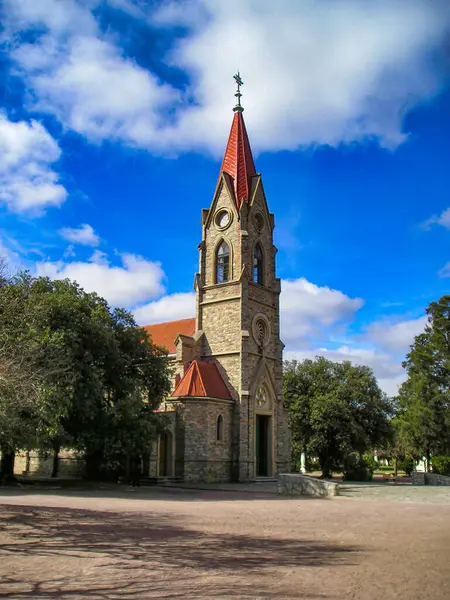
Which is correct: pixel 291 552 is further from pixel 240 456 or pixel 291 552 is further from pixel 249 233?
pixel 249 233

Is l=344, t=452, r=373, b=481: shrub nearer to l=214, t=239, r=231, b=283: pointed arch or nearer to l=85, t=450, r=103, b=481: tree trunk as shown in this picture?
l=214, t=239, r=231, b=283: pointed arch

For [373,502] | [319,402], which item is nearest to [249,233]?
[319,402]

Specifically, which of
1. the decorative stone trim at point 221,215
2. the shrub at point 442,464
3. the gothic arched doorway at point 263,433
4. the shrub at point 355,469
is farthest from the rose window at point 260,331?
the shrub at point 442,464

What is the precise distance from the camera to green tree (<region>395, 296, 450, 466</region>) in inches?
1720

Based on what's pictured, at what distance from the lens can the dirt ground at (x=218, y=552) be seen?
7.45 meters

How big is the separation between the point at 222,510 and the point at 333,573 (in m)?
9.77

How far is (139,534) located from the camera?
39.2 ft

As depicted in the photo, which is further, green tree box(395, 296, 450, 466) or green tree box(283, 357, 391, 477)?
green tree box(395, 296, 450, 466)

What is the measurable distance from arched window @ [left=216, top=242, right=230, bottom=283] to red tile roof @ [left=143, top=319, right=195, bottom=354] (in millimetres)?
5051

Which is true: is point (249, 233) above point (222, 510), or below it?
above

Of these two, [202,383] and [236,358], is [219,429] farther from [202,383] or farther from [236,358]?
[236,358]

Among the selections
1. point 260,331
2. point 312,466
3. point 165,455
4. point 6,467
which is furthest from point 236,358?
point 312,466

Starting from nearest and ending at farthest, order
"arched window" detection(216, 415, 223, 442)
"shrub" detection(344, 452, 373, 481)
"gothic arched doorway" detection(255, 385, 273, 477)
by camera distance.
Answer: "arched window" detection(216, 415, 223, 442) < "gothic arched doorway" detection(255, 385, 273, 477) < "shrub" detection(344, 452, 373, 481)

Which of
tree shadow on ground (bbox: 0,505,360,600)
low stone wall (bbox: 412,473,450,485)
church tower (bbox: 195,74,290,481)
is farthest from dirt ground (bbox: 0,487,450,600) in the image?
low stone wall (bbox: 412,473,450,485)
